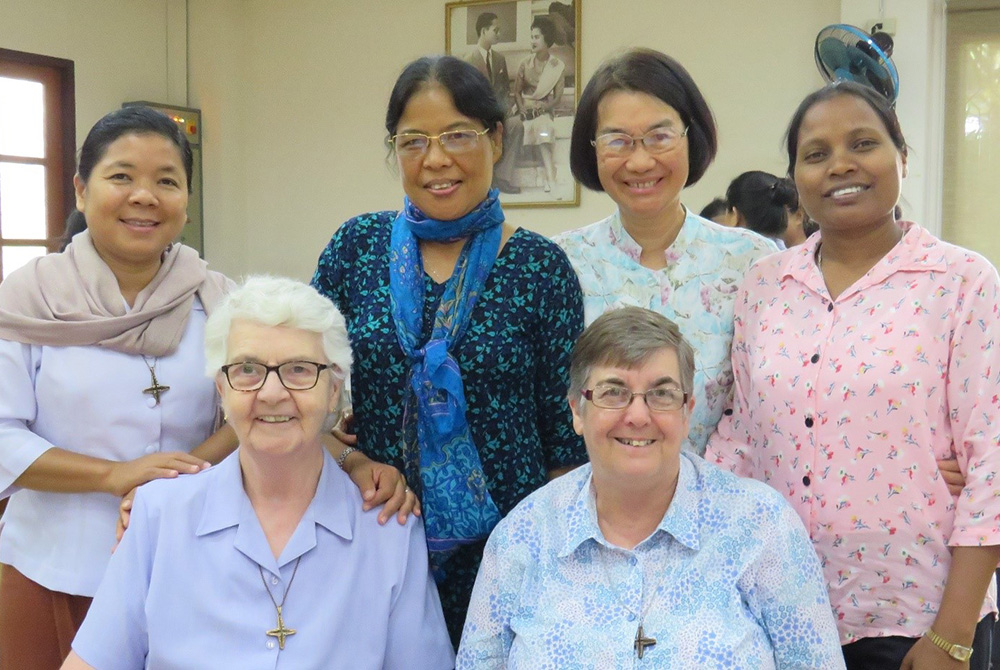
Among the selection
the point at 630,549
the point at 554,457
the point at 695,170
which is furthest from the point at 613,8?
the point at 630,549

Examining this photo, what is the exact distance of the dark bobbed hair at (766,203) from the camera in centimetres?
408

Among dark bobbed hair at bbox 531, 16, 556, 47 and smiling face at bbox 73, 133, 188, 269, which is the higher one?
dark bobbed hair at bbox 531, 16, 556, 47

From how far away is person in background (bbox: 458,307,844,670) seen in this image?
1628mm

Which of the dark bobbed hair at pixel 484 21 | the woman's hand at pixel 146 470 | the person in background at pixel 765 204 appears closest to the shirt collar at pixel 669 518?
the woman's hand at pixel 146 470

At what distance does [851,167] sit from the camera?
1809 mm

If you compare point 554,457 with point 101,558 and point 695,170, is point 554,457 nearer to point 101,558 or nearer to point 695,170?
point 695,170

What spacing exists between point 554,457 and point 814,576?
0.61 meters

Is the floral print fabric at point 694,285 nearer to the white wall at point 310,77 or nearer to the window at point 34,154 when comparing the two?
the white wall at point 310,77

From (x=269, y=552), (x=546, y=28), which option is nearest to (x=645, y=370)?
(x=269, y=552)

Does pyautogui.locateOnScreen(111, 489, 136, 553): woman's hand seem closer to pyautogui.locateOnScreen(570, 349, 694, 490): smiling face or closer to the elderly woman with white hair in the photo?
the elderly woman with white hair

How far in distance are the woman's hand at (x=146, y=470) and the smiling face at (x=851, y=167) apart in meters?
1.35

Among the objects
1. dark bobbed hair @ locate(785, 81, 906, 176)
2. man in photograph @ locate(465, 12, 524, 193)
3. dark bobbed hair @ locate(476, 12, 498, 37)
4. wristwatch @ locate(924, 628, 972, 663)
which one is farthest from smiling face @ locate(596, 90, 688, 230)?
dark bobbed hair @ locate(476, 12, 498, 37)

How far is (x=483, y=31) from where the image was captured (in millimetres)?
5844

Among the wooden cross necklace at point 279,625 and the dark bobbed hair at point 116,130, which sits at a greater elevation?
the dark bobbed hair at point 116,130
